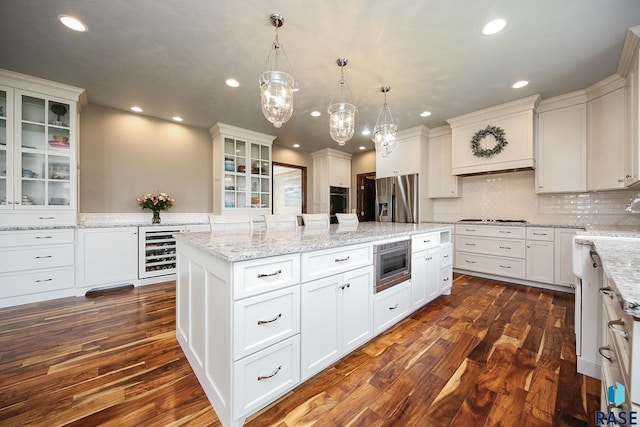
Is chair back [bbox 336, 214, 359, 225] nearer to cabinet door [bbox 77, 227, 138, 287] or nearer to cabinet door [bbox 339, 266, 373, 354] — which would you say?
cabinet door [bbox 339, 266, 373, 354]

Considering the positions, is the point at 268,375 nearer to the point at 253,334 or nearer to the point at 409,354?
the point at 253,334

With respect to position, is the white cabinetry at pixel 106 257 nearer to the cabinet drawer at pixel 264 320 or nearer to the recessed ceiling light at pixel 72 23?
the recessed ceiling light at pixel 72 23

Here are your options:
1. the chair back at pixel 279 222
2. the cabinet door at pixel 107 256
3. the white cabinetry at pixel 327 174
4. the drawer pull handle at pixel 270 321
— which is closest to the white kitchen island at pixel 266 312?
the drawer pull handle at pixel 270 321

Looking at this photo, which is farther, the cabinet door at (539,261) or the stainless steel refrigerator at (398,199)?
the stainless steel refrigerator at (398,199)

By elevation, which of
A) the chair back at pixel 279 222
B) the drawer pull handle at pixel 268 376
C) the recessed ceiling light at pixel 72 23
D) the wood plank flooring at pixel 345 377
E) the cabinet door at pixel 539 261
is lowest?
the wood plank flooring at pixel 345 377

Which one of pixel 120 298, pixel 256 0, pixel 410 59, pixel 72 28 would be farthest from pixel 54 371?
pixel 410 59

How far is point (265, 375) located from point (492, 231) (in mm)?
3782

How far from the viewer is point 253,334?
1.19m

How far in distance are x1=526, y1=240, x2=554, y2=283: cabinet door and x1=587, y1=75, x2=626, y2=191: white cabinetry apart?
0.88m

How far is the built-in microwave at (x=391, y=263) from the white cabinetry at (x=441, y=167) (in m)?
2.68

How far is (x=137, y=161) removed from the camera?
152 inches

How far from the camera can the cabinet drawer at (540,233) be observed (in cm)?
321

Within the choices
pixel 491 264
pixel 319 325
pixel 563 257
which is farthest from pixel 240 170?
pixel 563 257

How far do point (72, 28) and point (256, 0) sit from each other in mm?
1603
